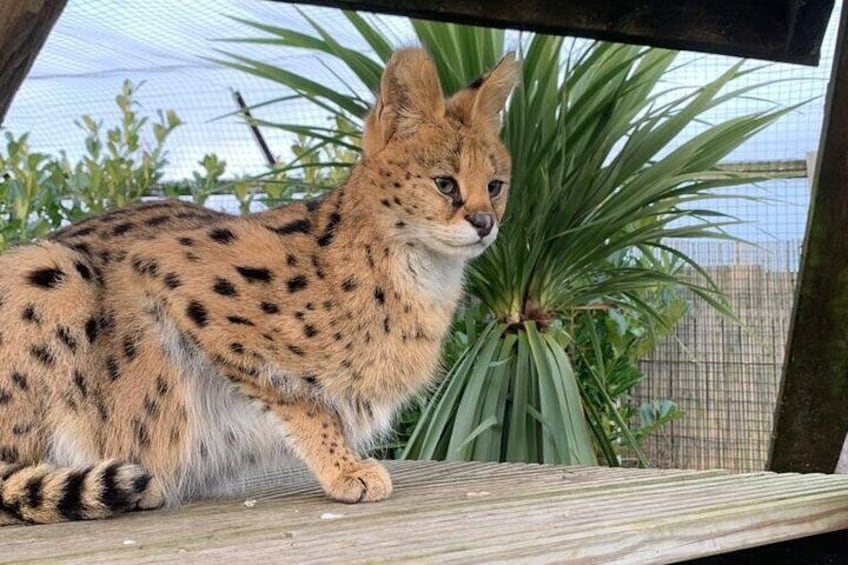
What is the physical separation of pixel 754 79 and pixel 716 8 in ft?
5.95

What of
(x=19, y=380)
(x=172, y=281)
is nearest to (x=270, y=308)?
(x=172, y=281)

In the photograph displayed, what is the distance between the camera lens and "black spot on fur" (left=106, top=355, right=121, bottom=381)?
151 cm

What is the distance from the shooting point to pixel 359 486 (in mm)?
1480

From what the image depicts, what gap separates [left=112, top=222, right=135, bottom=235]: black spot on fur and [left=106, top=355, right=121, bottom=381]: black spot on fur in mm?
253

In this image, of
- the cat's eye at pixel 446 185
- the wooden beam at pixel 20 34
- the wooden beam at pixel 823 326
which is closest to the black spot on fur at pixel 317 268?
the cat's eye at pixel 446 185

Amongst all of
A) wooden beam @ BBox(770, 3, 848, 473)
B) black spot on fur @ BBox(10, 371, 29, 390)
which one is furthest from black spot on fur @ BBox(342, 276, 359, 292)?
wooden beam @ BBox(770, 3, 848, 473)

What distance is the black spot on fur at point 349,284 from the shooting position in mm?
1581

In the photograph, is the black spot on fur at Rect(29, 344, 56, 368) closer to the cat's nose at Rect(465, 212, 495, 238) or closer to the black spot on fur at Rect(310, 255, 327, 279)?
the black spot on fur at Rect(310, 255, 327, 279)

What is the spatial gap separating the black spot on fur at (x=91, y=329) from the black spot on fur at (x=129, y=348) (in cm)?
4

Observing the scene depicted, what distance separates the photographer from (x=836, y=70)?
1698 millimetres

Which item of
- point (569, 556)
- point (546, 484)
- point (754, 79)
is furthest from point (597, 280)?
point (569, 556)

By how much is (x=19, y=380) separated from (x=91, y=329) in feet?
0.43

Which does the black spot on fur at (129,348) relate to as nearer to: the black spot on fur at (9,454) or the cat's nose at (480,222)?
the black spot on fur at (9,454)

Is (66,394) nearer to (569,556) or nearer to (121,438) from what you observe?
(121,438)
